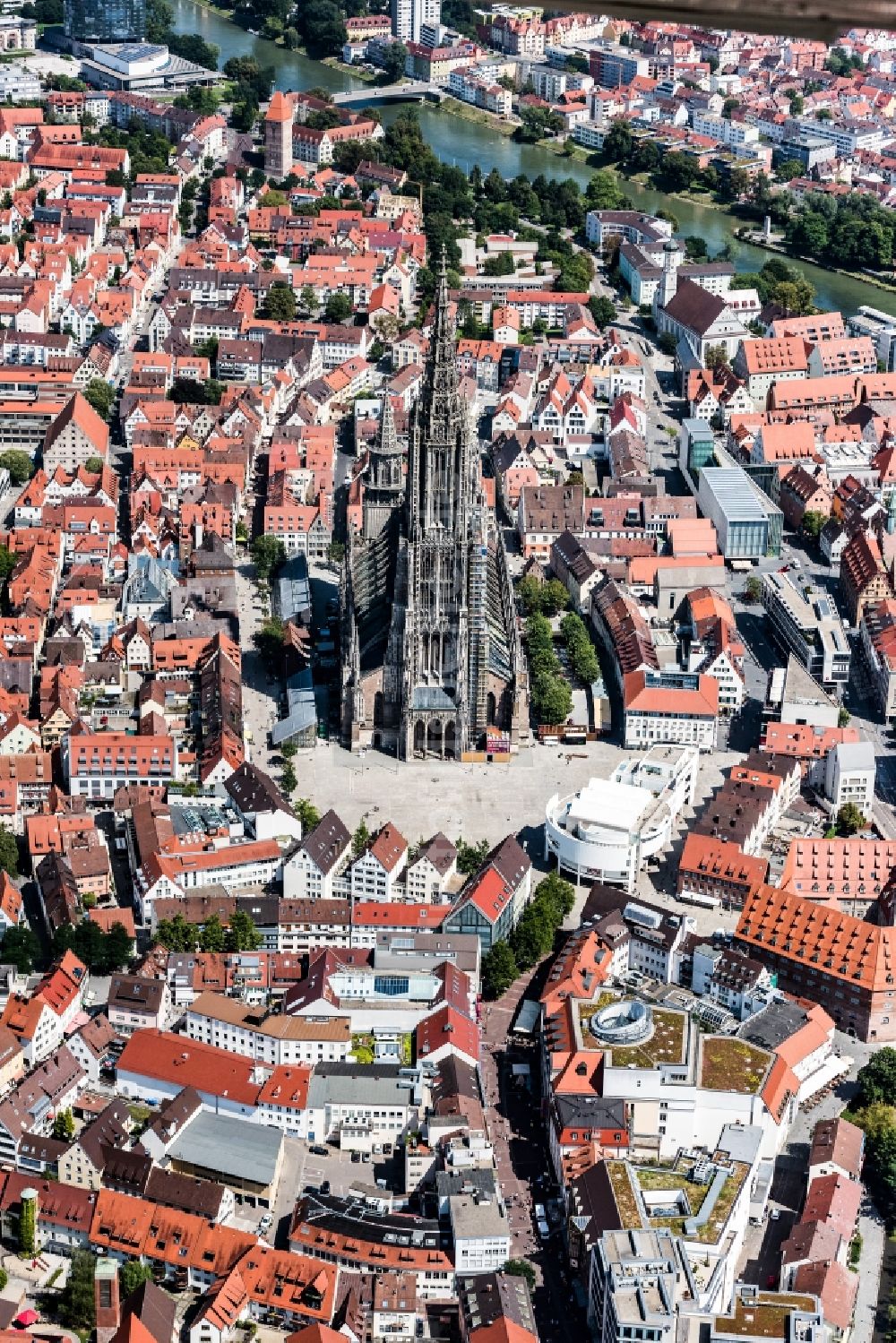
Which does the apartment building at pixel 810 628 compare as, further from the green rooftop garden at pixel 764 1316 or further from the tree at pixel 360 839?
the green rooftop garden at pixel 764 1316

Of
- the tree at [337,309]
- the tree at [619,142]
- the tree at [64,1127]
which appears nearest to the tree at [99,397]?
the tree at [337,309]

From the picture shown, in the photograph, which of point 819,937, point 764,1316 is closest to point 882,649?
point 819,937

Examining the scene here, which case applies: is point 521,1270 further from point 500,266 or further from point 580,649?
point 500,266

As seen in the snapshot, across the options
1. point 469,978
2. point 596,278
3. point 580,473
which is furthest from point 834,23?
point 596,278

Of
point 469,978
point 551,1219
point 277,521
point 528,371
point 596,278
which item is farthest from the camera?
point 596,278

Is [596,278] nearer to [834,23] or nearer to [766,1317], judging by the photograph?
[766,1317]

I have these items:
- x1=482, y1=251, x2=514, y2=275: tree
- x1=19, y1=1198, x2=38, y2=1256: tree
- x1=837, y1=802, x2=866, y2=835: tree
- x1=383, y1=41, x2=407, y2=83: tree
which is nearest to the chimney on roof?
x1=19, y1=1198, x2=38, y2=1256: tree
